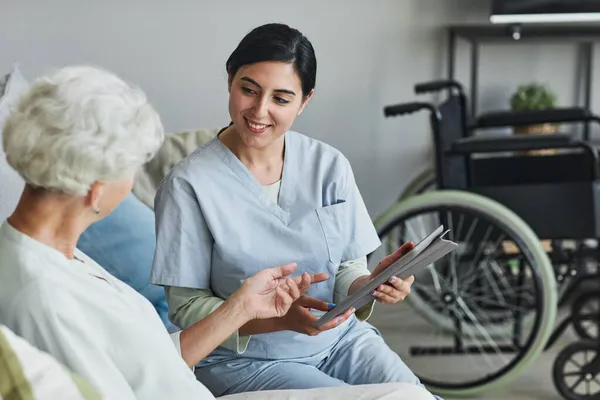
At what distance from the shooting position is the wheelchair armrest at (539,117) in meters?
3.03

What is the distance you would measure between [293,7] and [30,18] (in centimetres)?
88

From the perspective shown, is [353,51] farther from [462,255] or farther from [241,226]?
[241,226]

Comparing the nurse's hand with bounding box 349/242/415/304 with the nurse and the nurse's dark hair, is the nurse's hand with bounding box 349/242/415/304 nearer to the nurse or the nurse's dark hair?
the nurse

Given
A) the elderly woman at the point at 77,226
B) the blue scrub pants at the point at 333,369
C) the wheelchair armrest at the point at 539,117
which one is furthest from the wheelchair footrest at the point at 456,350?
the elderly woman at the point at 77,226

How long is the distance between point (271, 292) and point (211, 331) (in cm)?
11

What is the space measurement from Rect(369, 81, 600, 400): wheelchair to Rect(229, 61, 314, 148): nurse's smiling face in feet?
3.24

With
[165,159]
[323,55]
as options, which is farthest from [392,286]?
[323,55]

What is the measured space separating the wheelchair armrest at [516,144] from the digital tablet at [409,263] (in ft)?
3.66

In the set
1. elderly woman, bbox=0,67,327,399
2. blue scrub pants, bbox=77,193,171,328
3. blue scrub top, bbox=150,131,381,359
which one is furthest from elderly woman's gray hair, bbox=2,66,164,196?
blue scrub pants, bbox=77,193,171,328

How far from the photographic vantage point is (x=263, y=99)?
1618 mm

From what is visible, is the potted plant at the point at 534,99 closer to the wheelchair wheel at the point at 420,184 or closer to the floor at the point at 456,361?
the wheelchair wheel at the point at 420,184

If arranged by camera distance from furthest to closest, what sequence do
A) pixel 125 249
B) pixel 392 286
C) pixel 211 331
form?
pixel 125 249 < pixel 392 286 < pixel 211 331

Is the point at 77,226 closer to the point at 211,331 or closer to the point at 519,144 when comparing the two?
the point at 211,331

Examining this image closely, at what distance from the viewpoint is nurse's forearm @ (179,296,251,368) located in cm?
142
